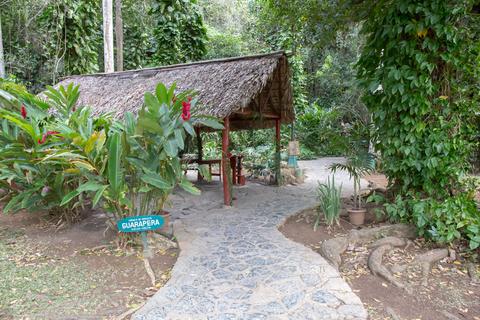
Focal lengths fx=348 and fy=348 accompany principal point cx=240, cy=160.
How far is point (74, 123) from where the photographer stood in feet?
13.2

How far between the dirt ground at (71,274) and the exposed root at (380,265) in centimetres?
210

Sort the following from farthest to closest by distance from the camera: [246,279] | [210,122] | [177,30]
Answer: [177,30] < [210,122] < [246,279]

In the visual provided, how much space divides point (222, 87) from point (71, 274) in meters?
3.75

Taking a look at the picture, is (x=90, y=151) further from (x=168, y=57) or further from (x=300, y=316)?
(x=168, y=57)

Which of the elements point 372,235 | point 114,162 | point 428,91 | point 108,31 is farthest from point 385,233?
point 108,31

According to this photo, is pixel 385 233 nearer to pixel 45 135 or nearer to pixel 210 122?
pixel 210 122

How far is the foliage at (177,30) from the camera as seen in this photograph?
10633 millimetres

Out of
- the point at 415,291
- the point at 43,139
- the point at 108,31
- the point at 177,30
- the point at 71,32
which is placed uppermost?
the point at 177,30

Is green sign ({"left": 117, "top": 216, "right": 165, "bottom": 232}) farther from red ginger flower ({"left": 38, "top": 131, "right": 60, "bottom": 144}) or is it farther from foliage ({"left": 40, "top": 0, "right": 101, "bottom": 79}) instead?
foliage ({"left": 40, "top": 0, "right": 101, "bottom": 79})

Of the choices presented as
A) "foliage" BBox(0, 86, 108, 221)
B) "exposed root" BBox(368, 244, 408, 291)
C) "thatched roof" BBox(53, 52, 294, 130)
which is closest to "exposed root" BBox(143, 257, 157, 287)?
"foliage" BBox(0, 86, 108, 221)

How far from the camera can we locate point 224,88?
5973 millimetres

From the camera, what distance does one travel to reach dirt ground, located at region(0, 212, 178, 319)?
295 centimetres

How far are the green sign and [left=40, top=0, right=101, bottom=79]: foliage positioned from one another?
26.9 feet

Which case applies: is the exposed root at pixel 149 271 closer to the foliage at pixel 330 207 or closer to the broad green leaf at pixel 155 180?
the broad green leaf at pixel 155 180
